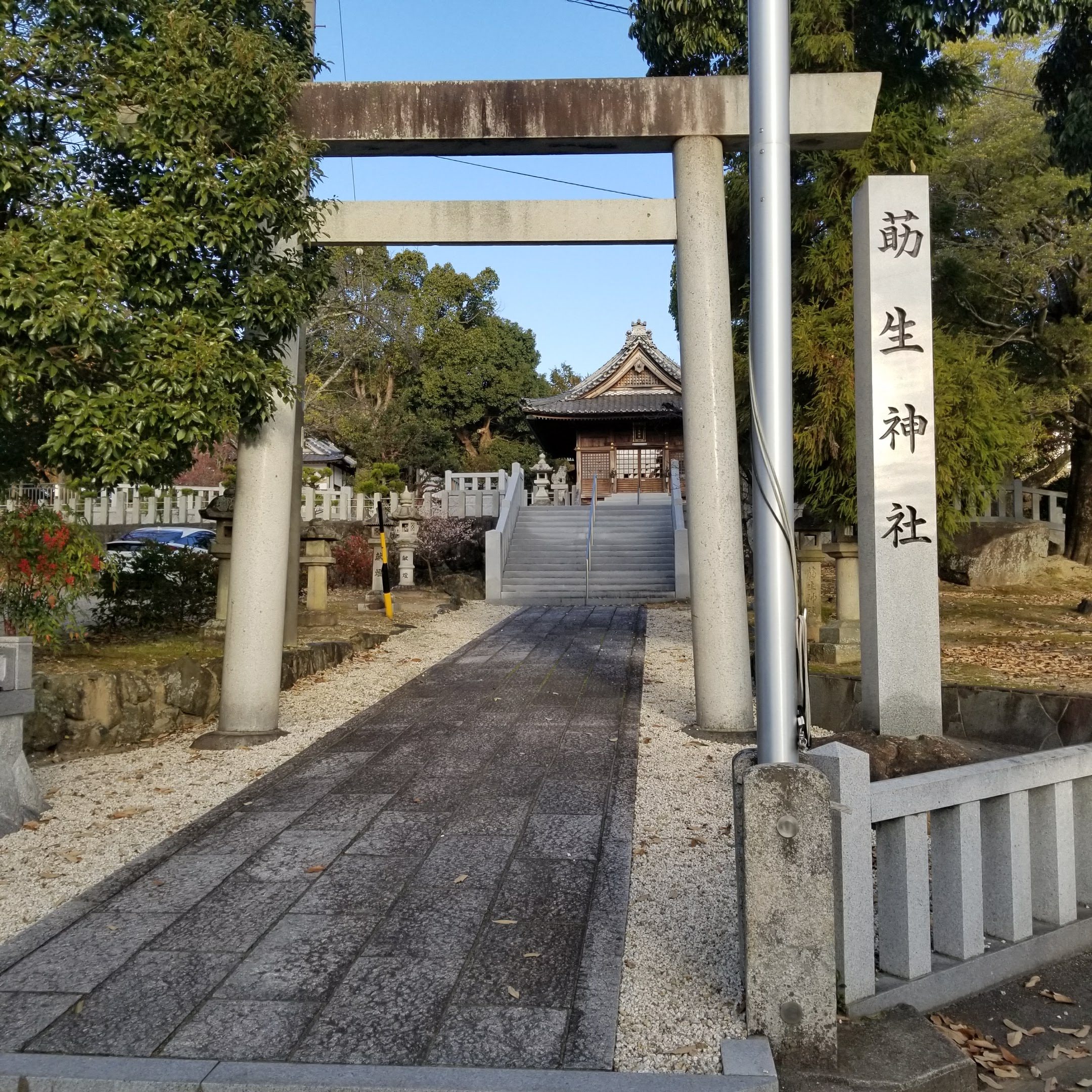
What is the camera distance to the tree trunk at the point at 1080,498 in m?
18.0

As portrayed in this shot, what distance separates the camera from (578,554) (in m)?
20.3

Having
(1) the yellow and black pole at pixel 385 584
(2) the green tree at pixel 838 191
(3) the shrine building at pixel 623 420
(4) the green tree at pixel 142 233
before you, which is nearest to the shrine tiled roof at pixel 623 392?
(3) the shrine building at pixel 623 420

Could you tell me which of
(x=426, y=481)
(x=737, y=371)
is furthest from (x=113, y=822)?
(x=426, y=481)

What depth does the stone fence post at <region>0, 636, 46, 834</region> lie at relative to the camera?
16.1 ft

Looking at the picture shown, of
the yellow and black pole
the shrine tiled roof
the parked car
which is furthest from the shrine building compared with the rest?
the yellow and black pole

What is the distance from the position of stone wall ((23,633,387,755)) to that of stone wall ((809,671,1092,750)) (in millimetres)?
4661

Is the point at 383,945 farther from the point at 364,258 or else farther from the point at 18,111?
the point at 364,258

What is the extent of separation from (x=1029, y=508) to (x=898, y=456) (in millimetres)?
16816

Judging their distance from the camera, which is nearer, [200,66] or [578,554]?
[200,66]

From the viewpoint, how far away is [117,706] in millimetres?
7043

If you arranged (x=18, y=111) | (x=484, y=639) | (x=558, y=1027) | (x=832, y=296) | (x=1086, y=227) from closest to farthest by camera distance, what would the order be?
(x=558, y=1027) → (x=18, y=111) → (x=832, y=296) → (x=484, y=639) → (x=1086, y=227)

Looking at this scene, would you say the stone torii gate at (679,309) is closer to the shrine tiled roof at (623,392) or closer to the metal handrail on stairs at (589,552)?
the metal handrail on stairs at (589,552)

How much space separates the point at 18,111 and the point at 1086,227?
15632mm

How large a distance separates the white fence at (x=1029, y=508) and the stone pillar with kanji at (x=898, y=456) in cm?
1465
